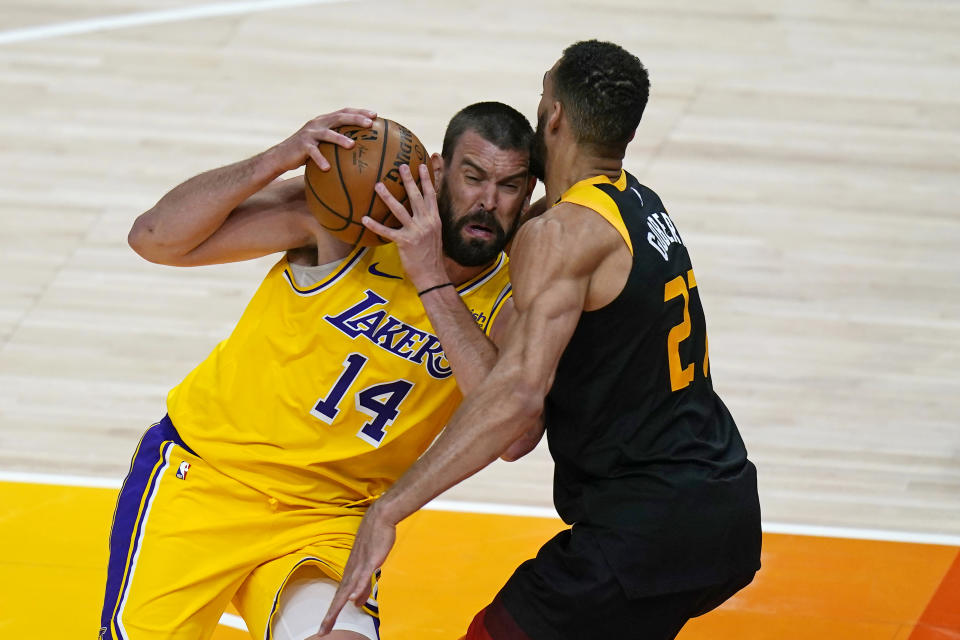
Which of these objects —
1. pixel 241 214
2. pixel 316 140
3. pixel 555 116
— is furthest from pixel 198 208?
pixel 555 116

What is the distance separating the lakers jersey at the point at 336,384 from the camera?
4.34m

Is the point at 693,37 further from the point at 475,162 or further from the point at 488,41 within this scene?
the point at 475,162

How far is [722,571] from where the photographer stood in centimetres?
391

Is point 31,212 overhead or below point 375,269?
below

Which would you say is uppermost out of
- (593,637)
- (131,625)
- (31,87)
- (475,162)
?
(475,162)

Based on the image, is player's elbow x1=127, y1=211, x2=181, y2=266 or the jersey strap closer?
the jersey strap

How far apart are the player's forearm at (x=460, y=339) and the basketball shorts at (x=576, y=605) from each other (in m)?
0.58

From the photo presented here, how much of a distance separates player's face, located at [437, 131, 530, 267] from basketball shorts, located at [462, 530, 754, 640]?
0.98 m

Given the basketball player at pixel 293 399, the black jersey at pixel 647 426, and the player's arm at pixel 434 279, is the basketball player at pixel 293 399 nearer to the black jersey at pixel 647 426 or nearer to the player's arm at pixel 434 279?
the player's arm at pixel 434 279

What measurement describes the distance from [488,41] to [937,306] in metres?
4.36

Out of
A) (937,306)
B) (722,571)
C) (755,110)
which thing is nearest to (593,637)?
(722,571)

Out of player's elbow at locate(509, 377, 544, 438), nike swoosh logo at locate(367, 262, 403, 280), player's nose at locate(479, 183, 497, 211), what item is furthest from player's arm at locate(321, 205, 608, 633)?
nike swoosh logo at locate(367, 262, 403, 280)

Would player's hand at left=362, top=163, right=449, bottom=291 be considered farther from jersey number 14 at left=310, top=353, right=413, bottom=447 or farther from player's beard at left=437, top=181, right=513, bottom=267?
jersey number 14 at left=310, top=353, right=413, bottom=447

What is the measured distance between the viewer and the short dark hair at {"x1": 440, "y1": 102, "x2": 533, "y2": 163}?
4262 mm
